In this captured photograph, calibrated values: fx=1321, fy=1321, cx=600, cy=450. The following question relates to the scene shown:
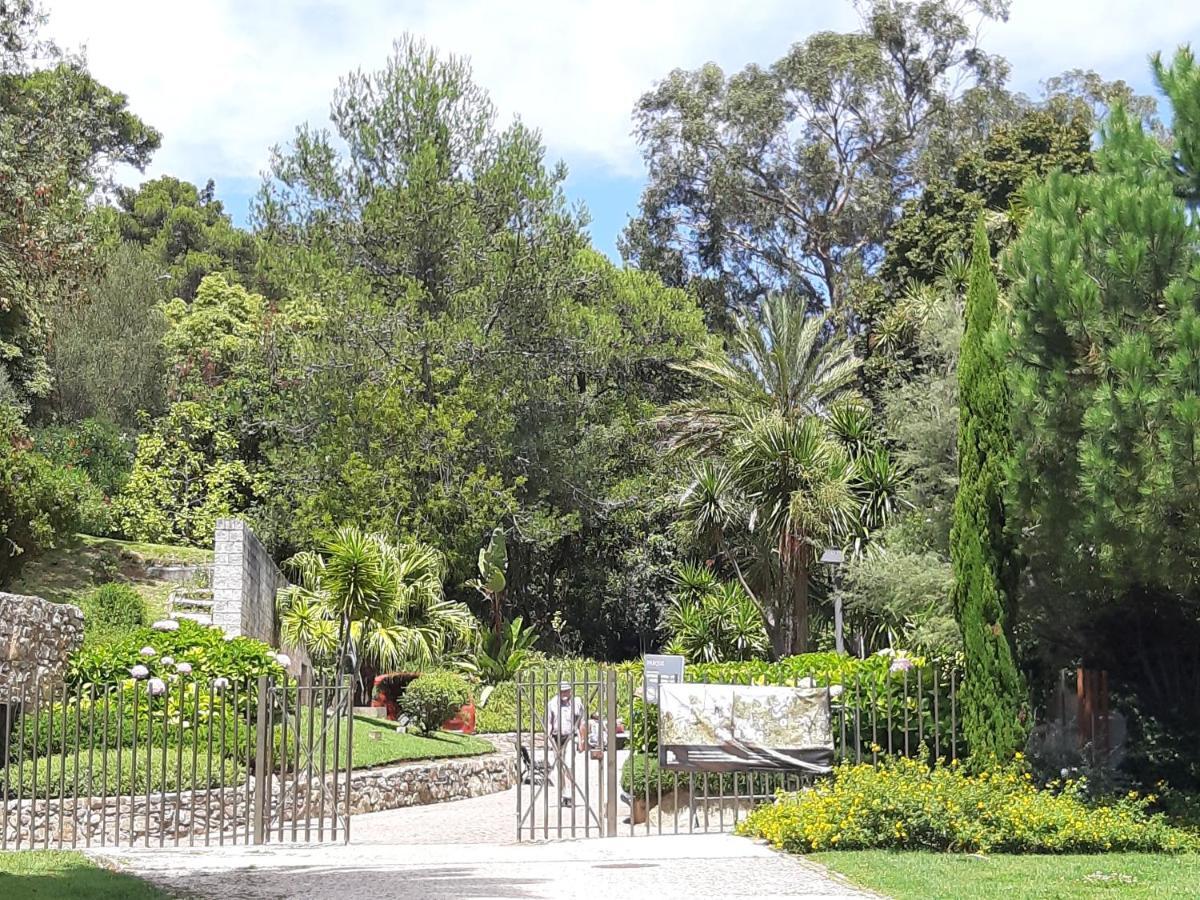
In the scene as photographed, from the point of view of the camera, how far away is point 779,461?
2381cm

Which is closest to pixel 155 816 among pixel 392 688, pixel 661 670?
pixel 661 670

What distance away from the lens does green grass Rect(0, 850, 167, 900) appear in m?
8.50

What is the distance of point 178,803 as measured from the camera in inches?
514

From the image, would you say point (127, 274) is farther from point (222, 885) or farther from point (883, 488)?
point (222, 885)

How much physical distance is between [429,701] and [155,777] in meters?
6.66

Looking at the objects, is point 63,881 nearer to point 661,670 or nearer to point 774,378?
point 661,670

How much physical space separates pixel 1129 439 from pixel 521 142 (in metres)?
21.9

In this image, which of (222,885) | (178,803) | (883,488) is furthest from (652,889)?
(883,488)

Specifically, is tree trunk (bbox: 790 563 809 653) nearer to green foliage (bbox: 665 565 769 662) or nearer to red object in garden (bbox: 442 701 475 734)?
green foliage (bbox: 665 565 769 662)

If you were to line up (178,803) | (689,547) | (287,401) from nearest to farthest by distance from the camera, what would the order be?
(178,803), (689,547), (287,401)

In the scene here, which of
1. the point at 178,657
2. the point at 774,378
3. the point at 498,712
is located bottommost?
the point at 498,712

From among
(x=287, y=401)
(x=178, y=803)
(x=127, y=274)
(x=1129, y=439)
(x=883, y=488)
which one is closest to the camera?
(x=1129, y=439)

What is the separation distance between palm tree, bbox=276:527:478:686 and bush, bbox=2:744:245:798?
6148 mm

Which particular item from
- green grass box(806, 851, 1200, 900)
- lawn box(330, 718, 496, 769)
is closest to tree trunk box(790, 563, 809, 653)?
lawn box(330, 718, 496, 769)
